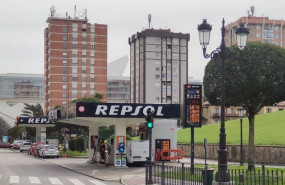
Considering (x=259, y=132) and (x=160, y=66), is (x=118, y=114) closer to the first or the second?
(x=259, y=132)

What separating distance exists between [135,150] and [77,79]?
107647mm

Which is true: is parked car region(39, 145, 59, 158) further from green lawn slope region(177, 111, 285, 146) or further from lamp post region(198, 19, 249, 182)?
lamp post region(198, 19, 249, 182)

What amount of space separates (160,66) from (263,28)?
136 feet

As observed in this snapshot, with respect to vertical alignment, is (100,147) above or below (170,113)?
below

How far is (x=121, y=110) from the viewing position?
1415 inches

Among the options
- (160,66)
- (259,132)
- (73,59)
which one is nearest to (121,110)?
(259,132)

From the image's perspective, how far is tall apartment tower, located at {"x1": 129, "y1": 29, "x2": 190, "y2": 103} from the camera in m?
149

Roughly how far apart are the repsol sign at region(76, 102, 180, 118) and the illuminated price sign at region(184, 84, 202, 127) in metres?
5.04

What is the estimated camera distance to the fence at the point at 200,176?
60.8 ft

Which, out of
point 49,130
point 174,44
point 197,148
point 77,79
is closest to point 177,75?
point 174,44

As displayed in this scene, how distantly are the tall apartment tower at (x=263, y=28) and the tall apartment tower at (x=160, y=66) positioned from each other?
967 inches

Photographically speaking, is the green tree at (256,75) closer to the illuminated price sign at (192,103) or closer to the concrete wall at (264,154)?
the illuminated price sign at (192,103)

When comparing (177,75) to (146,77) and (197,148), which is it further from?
(197,148)

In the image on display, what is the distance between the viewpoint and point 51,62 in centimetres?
14075
